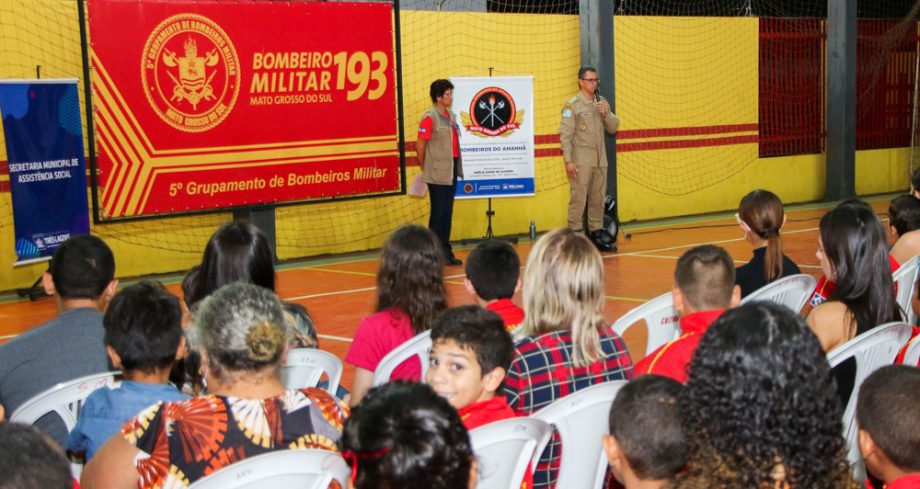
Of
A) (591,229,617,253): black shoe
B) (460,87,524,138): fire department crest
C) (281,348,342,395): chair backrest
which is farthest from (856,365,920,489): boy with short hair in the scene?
(460,87,524,138): fire department crest

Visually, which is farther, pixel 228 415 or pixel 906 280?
pixel 906 280

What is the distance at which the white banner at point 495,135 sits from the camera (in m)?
11.6

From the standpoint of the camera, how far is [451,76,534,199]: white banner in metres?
11.6

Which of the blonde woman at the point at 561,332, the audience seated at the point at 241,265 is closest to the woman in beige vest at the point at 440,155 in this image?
the audience seated at the point at 241,265

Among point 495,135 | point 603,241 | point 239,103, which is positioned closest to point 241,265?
point 239,103

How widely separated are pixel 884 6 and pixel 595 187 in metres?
8.89

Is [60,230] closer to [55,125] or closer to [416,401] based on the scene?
[55,125]

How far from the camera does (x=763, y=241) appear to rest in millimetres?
4914

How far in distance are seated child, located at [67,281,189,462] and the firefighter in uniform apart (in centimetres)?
885

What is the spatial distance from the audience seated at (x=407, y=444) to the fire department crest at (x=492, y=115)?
10.0 m

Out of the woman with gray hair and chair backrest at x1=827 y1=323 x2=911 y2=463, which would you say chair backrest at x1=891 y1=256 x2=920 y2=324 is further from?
the woman with gray hair

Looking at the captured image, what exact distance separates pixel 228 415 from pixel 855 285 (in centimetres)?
230

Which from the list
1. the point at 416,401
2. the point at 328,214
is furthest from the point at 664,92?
the point at 416,401

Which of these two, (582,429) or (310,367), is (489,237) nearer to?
(310,367)
